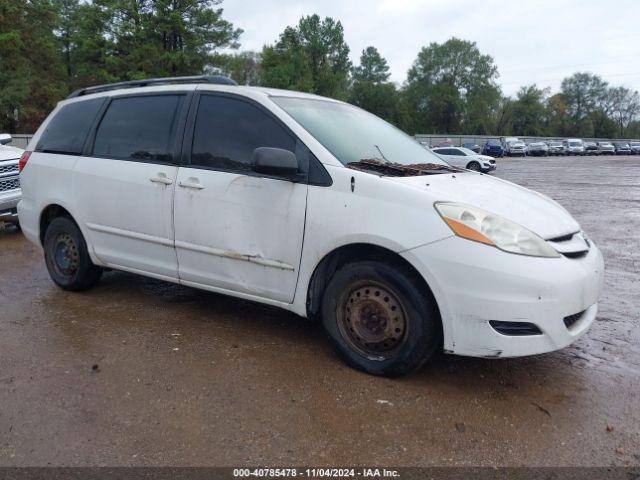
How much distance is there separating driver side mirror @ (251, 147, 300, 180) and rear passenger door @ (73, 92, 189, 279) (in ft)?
3.12

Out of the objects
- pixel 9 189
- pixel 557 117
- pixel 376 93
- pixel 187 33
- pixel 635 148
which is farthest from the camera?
pixel 557 117

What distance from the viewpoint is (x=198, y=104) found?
4121 mm

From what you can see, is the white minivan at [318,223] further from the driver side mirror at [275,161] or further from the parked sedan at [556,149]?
the parked sedan at [556,149]

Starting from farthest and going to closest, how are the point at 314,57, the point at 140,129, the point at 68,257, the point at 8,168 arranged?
the point at 314,57 < the point at 8,168 < the point at 68,257 < the point at 140,129

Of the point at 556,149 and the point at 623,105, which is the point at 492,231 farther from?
the point at 623,105

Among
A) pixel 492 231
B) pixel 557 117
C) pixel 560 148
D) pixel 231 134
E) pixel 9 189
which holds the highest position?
pixel 557 117

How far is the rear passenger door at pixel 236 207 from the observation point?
3.55 metres

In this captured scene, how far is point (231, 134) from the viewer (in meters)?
3.92

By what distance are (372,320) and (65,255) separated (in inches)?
124

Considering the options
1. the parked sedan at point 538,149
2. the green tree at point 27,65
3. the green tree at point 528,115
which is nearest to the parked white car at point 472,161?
the green tree at point 27,65

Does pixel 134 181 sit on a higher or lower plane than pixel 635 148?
higher

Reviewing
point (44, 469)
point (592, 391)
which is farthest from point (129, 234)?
point (592, 391)

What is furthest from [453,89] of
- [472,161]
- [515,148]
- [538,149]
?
[472,161]

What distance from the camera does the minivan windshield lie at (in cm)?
368
